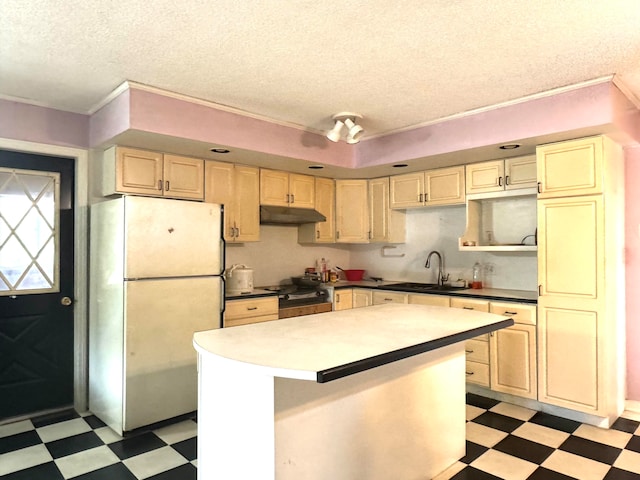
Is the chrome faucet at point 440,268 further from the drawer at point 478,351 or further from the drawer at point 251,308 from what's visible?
the drawer at point 251,308

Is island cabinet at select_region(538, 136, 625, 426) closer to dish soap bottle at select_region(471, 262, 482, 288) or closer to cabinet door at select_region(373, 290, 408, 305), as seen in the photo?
dish soap bottle at select_region(471, 262, 482, 288)

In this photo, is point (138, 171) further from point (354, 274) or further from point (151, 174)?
point (354, 274)

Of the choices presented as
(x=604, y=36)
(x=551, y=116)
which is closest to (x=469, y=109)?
(x=551, y=116)

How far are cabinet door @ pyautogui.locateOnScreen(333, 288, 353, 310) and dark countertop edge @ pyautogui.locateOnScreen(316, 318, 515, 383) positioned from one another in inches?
89.0

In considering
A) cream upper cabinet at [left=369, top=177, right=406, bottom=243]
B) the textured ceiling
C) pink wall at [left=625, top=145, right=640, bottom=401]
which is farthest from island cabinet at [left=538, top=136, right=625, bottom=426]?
cream upper cabinet at [left=369, top=177, right=406, bottom=243]

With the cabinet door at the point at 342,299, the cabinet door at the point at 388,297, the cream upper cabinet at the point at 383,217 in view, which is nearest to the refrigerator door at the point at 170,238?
the cabinet door at the point at 342,299

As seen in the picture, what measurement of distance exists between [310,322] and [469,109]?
2139 mm

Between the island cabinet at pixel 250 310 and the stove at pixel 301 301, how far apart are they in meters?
0.13

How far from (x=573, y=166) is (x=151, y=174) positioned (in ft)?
10.5

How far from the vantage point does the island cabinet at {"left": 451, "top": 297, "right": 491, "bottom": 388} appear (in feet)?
11.8

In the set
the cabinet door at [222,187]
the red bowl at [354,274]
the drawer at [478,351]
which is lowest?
the drawer at [478,351]

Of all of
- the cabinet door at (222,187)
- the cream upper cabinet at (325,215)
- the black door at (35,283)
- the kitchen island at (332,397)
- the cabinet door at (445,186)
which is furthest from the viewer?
the cream upper cabinet at (325,215)

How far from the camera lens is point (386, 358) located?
1.76 metres

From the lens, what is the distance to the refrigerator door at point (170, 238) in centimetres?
293
